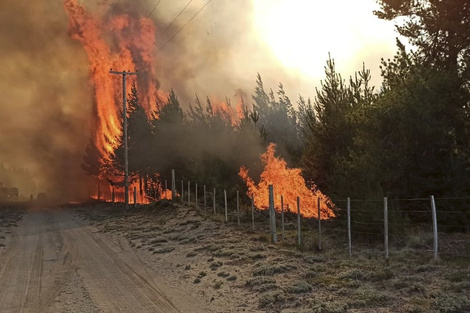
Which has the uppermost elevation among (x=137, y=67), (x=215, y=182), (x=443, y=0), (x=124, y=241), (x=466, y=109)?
(x=137, y=67)

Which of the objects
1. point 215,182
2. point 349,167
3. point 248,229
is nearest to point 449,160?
point 349,167

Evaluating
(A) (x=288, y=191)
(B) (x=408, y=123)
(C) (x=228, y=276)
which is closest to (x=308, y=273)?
(C) (x=228, y=276)

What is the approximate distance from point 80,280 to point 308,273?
290 inches

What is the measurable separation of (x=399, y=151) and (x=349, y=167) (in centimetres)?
261

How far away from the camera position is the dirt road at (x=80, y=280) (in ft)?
34.0

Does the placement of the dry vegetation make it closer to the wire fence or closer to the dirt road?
the wire fence

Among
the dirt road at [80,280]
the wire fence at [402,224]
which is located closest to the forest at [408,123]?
the wire fence at [402,224]

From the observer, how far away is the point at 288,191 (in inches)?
1151

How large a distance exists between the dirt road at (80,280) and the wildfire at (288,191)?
10316 mm

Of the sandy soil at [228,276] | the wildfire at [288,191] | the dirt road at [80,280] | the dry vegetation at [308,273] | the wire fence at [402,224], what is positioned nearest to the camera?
the dry vegetation at [308,273]

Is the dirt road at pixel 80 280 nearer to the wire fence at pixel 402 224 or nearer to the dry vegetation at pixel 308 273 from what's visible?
the dry vegetation at pixel 308 273

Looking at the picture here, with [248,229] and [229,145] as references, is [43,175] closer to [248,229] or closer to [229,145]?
[229,145]

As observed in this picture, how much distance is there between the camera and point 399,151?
19.8 meters

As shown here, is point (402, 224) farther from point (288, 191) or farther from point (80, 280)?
point (80, 280)
